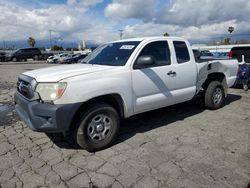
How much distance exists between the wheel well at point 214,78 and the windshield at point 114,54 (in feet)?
8.18

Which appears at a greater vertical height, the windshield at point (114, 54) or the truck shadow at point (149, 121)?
the windshield at point (114, 54)

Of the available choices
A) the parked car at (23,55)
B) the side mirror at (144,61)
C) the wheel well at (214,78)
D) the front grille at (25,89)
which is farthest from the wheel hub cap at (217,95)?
the parked car at (23,55)

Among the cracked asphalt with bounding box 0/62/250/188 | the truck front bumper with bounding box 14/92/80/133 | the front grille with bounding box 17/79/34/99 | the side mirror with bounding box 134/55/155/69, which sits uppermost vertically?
the side mirror with bounding box 134/55/155/69

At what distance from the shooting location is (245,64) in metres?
9.34

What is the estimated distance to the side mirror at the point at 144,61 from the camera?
446cm

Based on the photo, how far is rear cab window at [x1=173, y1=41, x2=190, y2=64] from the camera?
5.41 m

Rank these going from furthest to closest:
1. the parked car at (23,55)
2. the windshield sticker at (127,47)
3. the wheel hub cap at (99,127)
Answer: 1. the parked car at (23,55)
2. the windshield sticker at (127,47)
3. the wheel hub cap at (99,127)

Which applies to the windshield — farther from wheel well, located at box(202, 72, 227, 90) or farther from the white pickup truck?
wheel well, located at box(202, 72, 227, 90)

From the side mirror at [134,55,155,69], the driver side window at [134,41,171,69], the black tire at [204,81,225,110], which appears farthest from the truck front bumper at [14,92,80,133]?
the black tire at [204,81,225,110]

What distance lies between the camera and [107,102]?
14.2ft

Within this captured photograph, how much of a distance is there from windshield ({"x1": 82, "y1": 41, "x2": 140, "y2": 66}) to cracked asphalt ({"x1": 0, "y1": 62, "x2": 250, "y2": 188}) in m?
1.42

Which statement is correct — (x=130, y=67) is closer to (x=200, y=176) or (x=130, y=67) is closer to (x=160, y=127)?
(x=160, y=127)

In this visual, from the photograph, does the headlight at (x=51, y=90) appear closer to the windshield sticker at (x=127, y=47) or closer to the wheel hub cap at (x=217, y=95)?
the windshield sticker at (x=127, y=47)

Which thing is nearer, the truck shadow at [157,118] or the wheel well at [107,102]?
the wheel well at [107,102]
